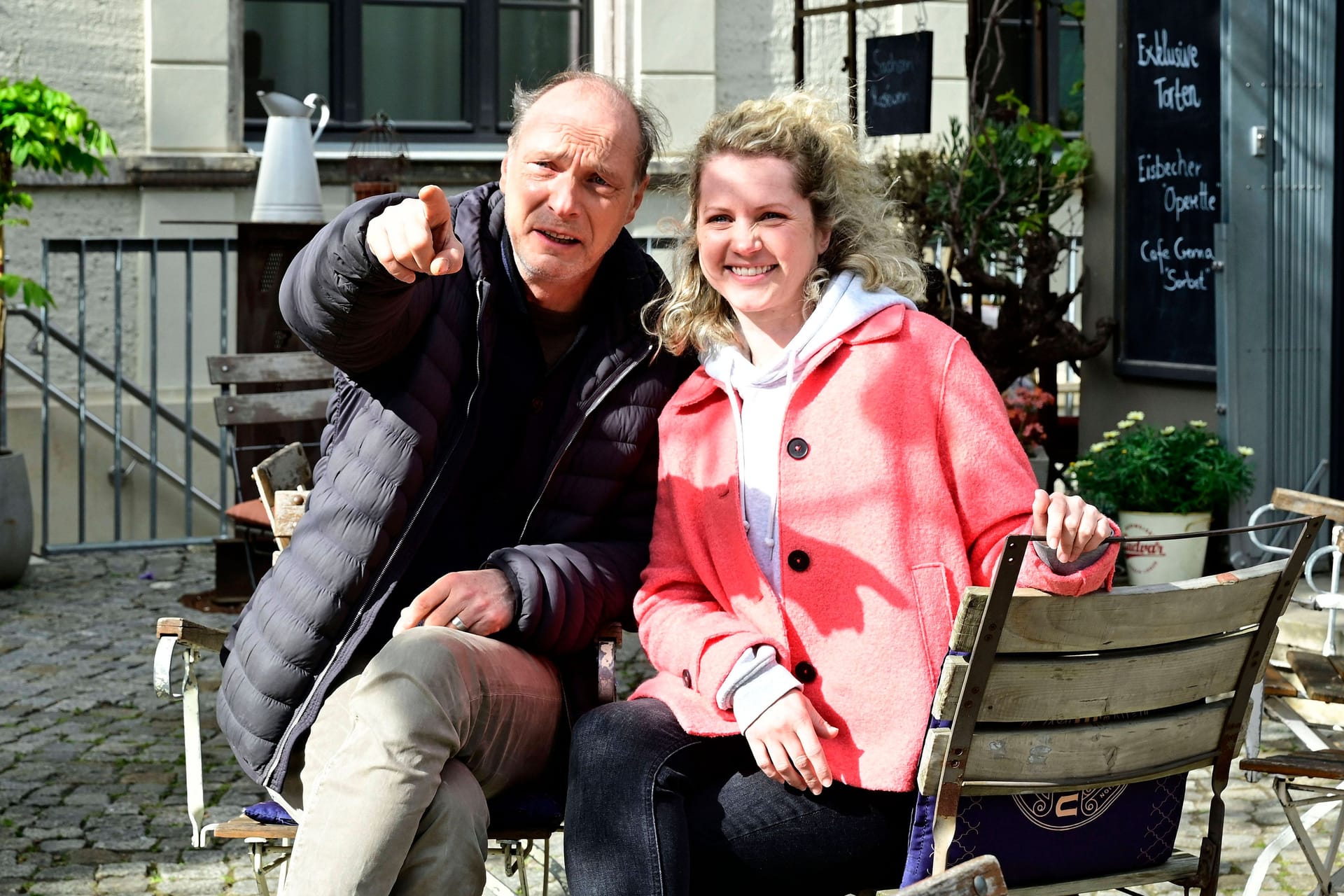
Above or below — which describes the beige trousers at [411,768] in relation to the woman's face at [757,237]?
below

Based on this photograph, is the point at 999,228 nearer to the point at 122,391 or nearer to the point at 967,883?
the point at 122,391

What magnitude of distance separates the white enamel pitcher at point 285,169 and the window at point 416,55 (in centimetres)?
174

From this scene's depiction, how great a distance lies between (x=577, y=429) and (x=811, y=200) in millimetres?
551

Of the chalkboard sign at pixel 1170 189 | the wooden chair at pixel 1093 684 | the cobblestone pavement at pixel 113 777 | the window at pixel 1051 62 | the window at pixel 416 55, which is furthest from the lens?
the window at pixel 1051 62

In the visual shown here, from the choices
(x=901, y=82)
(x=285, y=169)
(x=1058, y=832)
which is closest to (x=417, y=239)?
(x=1058, y=832)

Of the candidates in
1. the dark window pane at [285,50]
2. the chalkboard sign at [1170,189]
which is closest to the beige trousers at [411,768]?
the chalkboard sign at [1170,189]

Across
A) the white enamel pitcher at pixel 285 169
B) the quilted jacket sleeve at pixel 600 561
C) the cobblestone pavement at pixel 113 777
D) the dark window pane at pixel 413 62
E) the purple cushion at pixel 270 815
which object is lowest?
the cobblestone pavement at pixel 113 777

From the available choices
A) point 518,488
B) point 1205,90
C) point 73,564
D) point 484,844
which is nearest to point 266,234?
point 73,564

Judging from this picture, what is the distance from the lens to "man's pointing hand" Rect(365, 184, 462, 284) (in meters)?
2.37

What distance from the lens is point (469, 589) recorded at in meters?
2.63

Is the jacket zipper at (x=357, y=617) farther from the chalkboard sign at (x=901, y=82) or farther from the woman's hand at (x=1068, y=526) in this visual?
the chalkboard sign at (x=901, y=82)

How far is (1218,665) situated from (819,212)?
99 centimetres

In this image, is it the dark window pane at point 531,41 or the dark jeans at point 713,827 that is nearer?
the dark jeans at point 713,827

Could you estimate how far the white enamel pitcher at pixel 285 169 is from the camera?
8.59 meters
